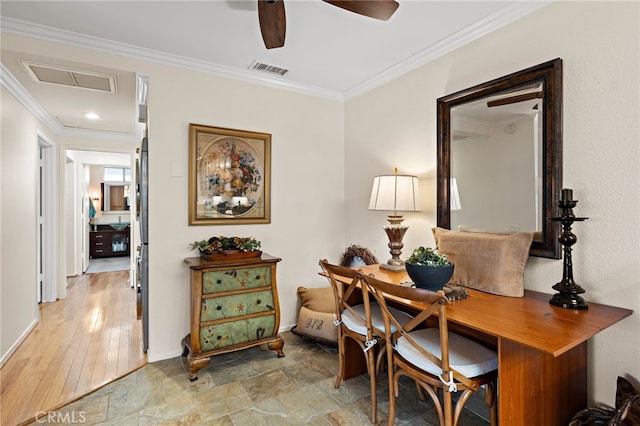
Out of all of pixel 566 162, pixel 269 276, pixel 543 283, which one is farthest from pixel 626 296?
pixel 269 276

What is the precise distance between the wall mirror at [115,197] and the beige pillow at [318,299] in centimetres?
722

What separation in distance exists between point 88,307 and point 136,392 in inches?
99.7

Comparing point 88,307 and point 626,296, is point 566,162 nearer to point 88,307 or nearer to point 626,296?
point 626,296

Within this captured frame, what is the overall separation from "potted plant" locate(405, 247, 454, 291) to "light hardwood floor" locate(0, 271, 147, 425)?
7.37ft

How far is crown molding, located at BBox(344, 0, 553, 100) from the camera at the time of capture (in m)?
1.99

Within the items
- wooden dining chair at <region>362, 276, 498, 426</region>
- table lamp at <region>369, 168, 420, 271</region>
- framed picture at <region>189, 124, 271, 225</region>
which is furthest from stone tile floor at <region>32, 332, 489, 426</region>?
framed picture at <region>189, 124, 271, 225</region>

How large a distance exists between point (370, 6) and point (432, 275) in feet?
4.58

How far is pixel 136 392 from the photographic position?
221 cm

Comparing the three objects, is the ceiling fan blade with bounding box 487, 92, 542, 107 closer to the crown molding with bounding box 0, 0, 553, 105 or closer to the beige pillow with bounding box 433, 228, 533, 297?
the crown molding with bounding box 0, 0, 553, 105

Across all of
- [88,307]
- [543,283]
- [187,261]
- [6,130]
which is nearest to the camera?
[543,283]

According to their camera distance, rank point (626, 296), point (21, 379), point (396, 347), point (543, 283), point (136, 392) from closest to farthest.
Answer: point (626, 296) < point (396, 347) < point (543, 283) < point (136, 392) < point (21, 379)

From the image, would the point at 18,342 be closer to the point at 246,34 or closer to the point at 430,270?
the point at 246,34

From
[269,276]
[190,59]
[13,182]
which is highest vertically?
[190,59]

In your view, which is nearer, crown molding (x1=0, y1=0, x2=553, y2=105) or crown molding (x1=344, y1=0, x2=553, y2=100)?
crown molding (x1=344, y1=0, x2=553, y2=100)
